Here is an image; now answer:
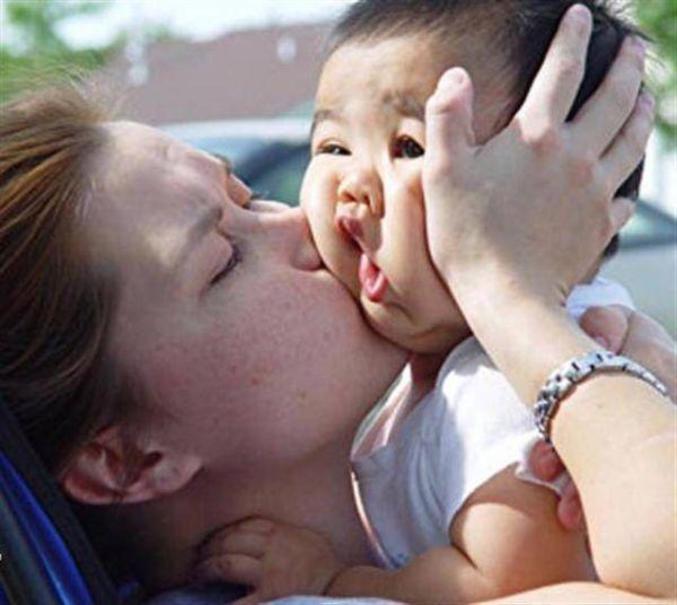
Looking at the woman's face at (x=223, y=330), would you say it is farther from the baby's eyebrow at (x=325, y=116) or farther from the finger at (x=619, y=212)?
the finger at (x=619, y=212)

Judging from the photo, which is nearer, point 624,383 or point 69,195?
point 624,383

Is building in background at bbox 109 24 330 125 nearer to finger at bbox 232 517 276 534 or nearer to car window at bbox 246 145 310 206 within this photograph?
car window at bbox 246 145 310 206

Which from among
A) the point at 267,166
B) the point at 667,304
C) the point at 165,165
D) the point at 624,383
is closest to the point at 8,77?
the point at 165,165

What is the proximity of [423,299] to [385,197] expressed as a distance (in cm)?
13

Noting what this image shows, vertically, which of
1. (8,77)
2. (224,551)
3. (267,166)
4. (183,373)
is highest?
(8,77)

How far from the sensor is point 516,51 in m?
2.32

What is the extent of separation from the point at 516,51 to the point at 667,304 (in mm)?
5041

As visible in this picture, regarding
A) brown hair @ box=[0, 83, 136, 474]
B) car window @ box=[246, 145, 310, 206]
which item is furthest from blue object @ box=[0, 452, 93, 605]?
car window @ box=[246, 145, 310, 206]

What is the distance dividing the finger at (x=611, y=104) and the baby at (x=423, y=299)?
3cm

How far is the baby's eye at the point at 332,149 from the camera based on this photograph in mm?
2383

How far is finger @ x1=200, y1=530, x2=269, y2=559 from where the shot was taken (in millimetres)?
2318

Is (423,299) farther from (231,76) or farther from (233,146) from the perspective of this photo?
(231,76)

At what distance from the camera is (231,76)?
34.4m

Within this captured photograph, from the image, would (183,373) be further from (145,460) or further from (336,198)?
(336,198)
